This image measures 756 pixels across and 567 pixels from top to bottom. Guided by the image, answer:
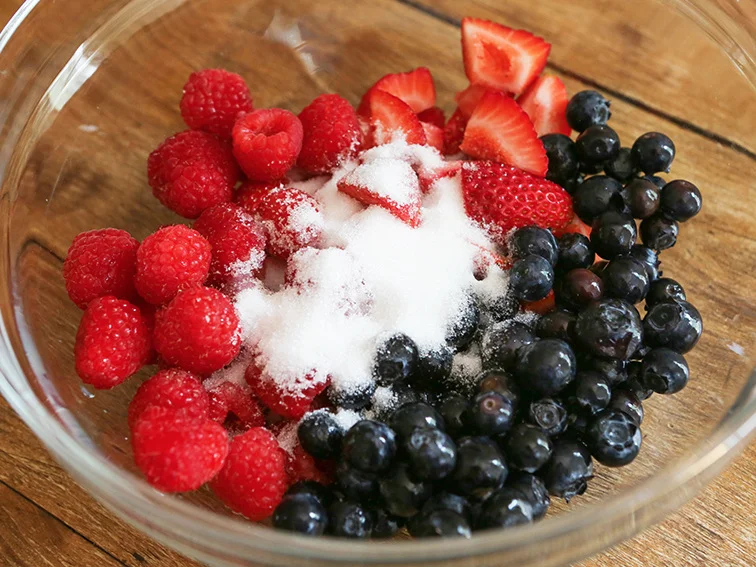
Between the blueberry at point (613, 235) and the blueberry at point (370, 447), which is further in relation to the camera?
the blueberry at point (613, 235)

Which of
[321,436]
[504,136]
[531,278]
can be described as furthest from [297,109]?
[321,436]

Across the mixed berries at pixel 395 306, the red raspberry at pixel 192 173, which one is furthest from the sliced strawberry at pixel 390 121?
the red raspberry at pixel 192 173

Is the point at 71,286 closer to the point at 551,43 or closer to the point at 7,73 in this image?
the point at 7,73

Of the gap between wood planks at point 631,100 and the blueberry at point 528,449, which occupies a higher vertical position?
the gap between wood planks at point 631,100

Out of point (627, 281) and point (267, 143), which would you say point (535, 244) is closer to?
point (627, 281)

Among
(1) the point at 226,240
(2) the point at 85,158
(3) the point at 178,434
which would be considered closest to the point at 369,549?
(3) the point at 178,434

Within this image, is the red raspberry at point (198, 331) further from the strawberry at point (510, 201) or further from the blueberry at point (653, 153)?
the blueberry at point (653, 153)
